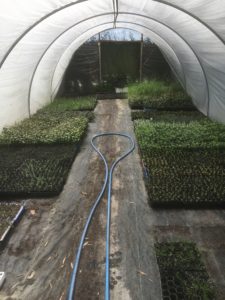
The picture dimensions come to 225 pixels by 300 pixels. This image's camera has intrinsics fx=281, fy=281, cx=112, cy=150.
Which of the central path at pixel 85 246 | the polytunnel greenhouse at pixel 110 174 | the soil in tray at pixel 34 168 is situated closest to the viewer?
the central path at pixel 85 246

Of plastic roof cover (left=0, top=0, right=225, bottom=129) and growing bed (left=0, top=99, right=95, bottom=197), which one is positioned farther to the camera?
plastic roof cover (left=0, top=0, right=225, bottom=129)

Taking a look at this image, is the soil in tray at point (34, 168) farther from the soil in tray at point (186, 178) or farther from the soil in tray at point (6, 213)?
the soil in tray at point (186, 178)

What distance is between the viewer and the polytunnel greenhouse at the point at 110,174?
308 cm

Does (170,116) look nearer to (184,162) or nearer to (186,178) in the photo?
(184,162)

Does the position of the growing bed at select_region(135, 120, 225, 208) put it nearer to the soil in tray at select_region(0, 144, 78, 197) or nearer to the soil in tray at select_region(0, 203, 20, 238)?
the soil in tray at select_region(0, 144, 78, 197)

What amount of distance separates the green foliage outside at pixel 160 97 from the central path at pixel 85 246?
16.5 ft

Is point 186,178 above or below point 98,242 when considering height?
above

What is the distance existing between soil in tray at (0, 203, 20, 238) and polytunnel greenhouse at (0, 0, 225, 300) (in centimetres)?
2

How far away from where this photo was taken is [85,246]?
352cm

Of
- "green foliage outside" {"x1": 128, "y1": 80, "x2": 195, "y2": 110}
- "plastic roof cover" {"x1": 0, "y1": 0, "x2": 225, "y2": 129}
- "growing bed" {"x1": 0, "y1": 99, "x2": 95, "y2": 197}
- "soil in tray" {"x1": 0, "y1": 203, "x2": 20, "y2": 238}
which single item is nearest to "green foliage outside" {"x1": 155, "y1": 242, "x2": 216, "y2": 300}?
"soil in tray" {"x1": 0, "y1": 203, "x2": 20, "y2": 238}

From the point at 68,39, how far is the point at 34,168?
674cm

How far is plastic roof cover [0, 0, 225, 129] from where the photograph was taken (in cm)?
528

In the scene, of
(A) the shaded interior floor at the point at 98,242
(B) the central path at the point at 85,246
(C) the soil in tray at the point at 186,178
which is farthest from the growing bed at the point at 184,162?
(B) the central path at the point at 85,246

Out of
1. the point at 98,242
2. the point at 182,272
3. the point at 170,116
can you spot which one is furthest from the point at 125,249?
the point at 170,116
